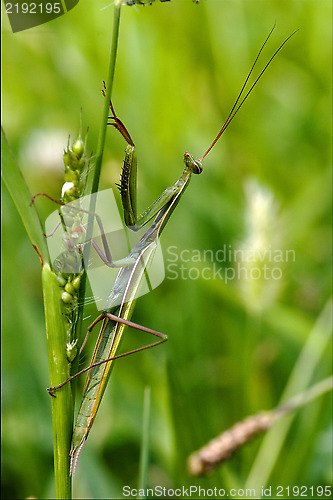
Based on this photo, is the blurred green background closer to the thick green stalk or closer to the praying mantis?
the praying mantis

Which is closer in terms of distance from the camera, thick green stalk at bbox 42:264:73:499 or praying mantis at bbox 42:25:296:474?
thick green stalk at bbox 42:264:73:499

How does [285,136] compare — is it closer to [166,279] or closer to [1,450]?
[166,279]

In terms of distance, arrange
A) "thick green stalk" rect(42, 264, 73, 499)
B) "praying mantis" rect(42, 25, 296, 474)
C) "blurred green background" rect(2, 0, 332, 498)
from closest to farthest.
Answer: "thick green stalk" rect(42, 264, 73, 499) < "praying mantis" rect(42, 25, 296, 474) < "blurred green background" rect(2, 0, 332, 498)

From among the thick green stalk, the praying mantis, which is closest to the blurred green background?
the praying mantis

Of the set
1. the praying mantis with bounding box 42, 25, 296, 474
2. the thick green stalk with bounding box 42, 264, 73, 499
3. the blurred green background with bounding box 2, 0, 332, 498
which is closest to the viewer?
the thick green stalk with bounding box 42, 264, 73, 499

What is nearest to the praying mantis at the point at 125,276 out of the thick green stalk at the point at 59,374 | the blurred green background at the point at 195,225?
the thick green stalk at the point at 59,374

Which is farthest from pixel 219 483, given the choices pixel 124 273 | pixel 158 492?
pixel 124 273

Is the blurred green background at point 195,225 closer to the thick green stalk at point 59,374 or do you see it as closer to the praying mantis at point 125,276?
the praying mantis at point 125,276
